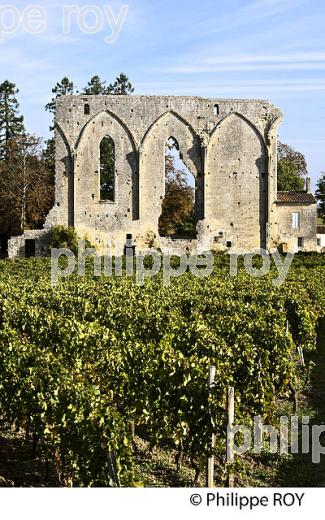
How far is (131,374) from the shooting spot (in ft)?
35.7

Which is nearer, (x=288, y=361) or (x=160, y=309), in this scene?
(x=288, y=361)

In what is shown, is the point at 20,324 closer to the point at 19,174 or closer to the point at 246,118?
the point at 246,118

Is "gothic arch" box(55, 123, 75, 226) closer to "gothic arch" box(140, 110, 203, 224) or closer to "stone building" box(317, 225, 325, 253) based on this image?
"gothic arch" box(140, 110, 203, 224)

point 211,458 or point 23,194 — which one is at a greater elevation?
point 23,194

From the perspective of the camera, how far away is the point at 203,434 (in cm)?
930

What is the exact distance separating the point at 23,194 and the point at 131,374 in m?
34.2

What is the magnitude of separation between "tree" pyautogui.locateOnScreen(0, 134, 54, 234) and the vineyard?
27.7 meters

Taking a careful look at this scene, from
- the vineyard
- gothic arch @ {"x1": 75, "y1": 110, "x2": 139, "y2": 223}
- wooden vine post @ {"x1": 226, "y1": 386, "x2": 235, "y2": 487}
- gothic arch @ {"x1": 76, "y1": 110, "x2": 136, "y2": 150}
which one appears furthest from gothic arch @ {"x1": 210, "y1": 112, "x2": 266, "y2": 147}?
wooden vine post @ {"x1": 226, "y1": 386, "x2": 235, "y2": 487}

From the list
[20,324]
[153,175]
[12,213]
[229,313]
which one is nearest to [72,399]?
[20,324]

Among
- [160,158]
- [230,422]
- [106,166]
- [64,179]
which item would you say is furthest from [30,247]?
[230,422]

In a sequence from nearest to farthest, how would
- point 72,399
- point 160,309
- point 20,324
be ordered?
point 72,399
point 20,324
point 160,309

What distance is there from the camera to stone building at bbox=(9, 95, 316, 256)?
125 feet

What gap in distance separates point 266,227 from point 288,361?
91.0 ft

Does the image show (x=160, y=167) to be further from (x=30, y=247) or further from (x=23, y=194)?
(x=23, y=194)
